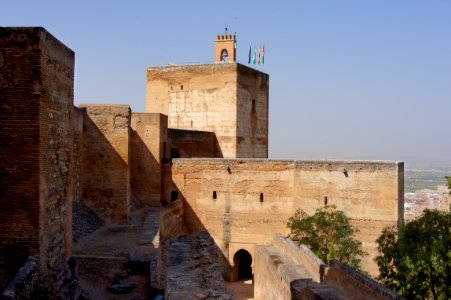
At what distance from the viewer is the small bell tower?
28438 mm

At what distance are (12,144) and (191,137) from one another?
1609 centimetres

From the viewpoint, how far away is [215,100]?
83.9 feet

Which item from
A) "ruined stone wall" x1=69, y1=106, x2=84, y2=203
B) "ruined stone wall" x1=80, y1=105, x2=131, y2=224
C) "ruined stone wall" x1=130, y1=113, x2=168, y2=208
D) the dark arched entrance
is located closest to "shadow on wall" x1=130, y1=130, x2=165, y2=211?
"ruined stone wall" x1=130, y1=113, x2=168, y2=208

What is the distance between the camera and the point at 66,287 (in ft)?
30.0

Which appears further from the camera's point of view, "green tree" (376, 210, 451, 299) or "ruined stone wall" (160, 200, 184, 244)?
"ruined stone wall" (160, 200, 184, 244)

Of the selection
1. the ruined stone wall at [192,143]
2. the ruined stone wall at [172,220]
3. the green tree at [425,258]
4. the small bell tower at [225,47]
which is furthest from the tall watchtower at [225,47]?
the green tree at [425,258]

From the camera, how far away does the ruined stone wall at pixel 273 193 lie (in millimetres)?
18719

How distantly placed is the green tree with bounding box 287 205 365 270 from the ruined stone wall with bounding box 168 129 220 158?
7.19 meters

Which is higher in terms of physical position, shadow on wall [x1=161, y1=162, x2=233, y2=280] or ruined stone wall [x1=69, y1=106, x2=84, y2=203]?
ruined stone wall [x1=69, y1=106, x2=84, y2=203]

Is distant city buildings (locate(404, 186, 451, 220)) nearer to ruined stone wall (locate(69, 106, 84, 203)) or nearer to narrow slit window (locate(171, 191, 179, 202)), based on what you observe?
narrow slit window (locate(171, 191, 179, 202))

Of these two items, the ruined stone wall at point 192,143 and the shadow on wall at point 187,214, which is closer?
the shadow on wall at point 187,214

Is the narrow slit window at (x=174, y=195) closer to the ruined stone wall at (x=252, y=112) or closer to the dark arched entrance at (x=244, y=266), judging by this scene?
the dark arched entrance at (x=244, y=266)

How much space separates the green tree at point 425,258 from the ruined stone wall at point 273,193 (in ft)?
22.7

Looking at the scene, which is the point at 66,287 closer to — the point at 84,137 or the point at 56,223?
the point at 56,223
